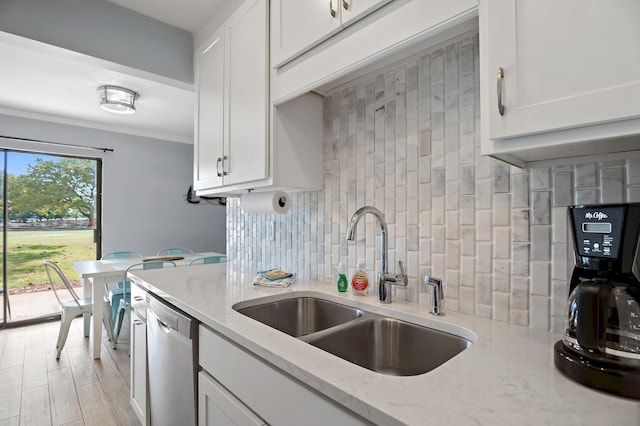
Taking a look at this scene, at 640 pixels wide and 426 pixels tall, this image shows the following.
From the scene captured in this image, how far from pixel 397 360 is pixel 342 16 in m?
1.16

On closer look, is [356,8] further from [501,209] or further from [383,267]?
[383,267]

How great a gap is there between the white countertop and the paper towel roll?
67 centimetres

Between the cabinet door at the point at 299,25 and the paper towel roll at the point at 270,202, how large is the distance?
2.03 feet

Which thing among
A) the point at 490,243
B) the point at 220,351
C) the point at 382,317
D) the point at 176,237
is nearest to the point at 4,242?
the point at 176,237

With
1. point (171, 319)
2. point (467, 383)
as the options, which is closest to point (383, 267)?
point (467, 383)

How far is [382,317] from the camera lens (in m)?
1.11

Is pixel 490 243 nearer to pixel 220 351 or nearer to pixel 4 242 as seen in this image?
pixel 220 351

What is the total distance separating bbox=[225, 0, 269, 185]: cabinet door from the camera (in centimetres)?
141

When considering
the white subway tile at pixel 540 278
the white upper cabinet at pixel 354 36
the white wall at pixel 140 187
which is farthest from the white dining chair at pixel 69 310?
the white subway tile at pixel 540 278

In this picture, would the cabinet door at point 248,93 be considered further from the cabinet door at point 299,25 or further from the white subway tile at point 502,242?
the white subway tile at point 502,242

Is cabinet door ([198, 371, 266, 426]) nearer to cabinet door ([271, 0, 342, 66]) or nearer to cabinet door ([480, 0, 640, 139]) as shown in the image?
cabinet door ([480, 0, 640, 139])

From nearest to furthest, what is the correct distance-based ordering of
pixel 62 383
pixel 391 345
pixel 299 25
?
pixel 391 345 → pixel 299 25 → pixel 62 383

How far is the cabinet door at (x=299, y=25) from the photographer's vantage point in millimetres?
1068

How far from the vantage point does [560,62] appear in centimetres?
60
